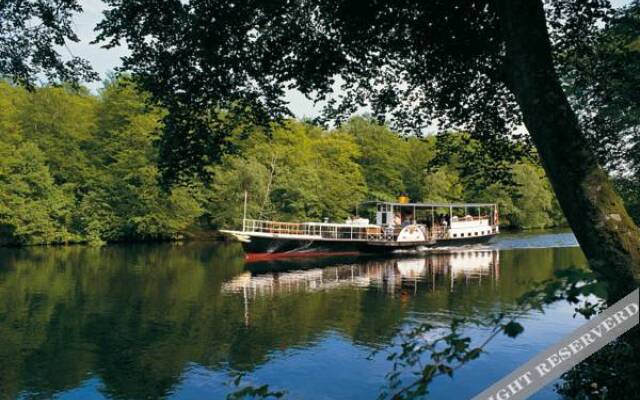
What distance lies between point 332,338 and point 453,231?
32296mm

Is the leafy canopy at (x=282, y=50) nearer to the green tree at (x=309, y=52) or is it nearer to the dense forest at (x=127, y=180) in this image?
the green tree at (x=309, y=52)

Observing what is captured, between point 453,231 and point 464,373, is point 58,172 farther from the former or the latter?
point 464,373

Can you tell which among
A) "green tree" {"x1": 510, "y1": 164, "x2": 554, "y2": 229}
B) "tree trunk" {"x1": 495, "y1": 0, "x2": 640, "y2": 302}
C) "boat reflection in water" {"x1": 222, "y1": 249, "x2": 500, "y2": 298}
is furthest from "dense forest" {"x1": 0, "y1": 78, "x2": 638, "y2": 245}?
"tree trunk" {"x1": 495, "y1": 0, "x2": 640, "y2": 302}

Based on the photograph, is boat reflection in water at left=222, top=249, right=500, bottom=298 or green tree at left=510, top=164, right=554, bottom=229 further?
green tree at left=510, top=164, right=554, bottom=229

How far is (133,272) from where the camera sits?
28625 millimetres

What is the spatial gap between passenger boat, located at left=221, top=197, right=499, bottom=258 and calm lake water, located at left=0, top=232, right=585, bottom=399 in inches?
153

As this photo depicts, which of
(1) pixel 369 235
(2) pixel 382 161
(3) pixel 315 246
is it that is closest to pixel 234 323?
(3) pixel 315 246

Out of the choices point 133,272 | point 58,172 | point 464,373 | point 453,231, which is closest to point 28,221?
point 58,172

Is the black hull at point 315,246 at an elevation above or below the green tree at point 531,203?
below

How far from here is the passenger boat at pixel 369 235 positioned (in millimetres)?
36906

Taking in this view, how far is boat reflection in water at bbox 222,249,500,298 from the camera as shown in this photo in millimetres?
24266

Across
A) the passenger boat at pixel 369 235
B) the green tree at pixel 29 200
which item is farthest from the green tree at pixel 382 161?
the green tree at pixel 29 200

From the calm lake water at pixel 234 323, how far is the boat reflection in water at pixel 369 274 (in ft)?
0.31

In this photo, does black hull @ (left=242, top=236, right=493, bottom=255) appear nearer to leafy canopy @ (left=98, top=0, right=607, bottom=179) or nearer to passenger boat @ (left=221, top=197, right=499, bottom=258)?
passenger boat @ (left=221, top=197, right=499, bottom=258)
